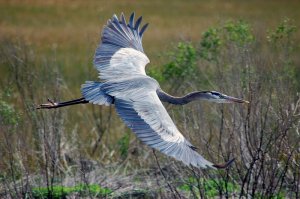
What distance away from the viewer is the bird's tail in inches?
320

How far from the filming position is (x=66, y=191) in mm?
8703

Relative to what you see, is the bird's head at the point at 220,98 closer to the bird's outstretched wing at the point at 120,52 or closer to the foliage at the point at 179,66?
the bird's outstretched wing at the point at 120,52

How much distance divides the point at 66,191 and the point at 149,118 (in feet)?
5.43

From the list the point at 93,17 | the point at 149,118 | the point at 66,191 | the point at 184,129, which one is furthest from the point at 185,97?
the point at 93,17

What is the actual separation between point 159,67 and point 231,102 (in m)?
2.82

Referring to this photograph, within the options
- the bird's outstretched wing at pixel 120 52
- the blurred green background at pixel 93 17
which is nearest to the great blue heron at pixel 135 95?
the bird's outstretched wing at pixel 120 52

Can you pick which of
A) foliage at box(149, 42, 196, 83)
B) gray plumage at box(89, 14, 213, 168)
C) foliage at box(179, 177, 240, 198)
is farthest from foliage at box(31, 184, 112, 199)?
foliage at box(149, 42, 196, 83)

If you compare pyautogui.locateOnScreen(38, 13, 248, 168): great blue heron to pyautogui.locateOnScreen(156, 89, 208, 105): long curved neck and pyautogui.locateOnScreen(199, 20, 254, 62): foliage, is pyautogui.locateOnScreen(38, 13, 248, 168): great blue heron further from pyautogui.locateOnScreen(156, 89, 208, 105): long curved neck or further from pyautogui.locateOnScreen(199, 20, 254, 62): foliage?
pyautogui.locateOnScreen(199, 20, 254, 62): foliage

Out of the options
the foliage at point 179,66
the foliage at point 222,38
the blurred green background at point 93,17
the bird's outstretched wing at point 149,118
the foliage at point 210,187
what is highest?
the blurred green background at point 93,17

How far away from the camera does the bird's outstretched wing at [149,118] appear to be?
6.99m

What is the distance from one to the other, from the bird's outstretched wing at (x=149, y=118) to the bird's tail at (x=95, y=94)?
6 centimetres

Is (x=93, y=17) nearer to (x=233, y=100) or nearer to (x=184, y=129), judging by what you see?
(x=233, y=100)

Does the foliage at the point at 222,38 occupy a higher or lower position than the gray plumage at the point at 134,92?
higher

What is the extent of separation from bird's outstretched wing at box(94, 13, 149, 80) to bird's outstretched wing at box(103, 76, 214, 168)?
1.50ft
